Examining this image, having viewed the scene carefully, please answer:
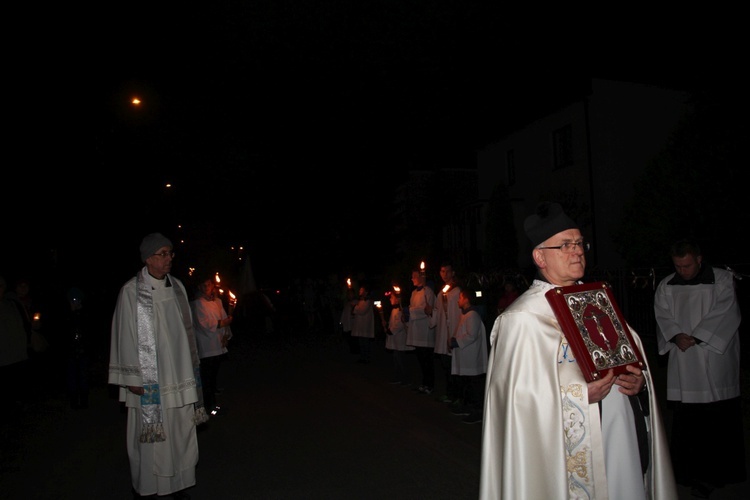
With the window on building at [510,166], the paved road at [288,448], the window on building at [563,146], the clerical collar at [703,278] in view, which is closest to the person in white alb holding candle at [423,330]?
the paved road at [288,448]

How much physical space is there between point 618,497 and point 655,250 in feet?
28.5

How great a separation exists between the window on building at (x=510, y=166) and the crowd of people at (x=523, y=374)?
14924 millimetres

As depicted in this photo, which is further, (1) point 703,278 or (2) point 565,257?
(1) point 703,278

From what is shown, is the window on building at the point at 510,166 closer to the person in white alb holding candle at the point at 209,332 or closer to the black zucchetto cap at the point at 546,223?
the person in white alb holding candle at the point at 209,332

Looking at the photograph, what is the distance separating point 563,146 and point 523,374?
21.5 meters

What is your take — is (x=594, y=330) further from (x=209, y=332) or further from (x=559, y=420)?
(x=209, y=332)

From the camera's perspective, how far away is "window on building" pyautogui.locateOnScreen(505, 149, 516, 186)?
87.0 ft

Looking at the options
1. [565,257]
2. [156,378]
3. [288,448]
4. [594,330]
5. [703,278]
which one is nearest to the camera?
[594,330]

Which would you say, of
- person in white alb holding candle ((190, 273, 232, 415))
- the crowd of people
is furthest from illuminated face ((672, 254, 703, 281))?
person in white alb holding candle ((190, 273, 232, 415))

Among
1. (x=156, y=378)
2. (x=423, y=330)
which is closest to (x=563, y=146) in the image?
(x=423, y=330)

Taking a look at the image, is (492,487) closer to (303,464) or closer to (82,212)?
(303,464)

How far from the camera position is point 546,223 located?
346cm

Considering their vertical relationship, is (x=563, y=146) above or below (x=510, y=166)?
above

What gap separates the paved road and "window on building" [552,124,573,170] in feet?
43.7
